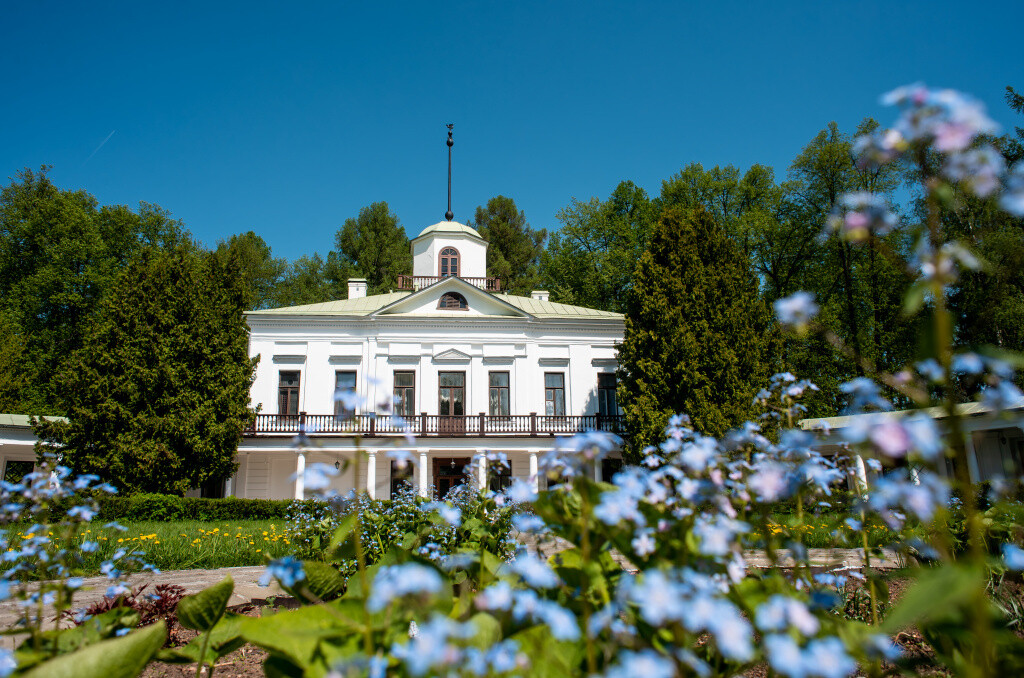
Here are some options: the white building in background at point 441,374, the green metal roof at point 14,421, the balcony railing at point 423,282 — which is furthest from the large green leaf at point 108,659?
the balcony railing at point 423,282

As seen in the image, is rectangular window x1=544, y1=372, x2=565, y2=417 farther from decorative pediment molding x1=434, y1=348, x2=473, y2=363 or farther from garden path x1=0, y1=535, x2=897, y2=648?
garden path x1=0, y1=535, x2=897, y2=648

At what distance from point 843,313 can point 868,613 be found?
978 inches

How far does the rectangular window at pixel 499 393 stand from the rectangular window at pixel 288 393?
6860mm

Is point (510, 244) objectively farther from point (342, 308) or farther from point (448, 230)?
point (342, 308)

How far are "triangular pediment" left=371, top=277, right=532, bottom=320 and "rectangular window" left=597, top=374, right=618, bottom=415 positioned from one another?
3702mm

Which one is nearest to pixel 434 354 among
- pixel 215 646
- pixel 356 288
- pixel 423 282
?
pixel 423 282

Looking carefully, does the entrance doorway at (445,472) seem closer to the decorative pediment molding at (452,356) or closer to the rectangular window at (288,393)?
the decorative pediment molding at (452,356)

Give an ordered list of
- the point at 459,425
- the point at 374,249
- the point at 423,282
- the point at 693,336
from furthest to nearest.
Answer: the point at 374,249, the point at 423,282, the point at 459,425, the point at 693,336

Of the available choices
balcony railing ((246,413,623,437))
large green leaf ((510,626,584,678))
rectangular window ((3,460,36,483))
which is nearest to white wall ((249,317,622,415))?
balcony railing ((246,413,623,437))

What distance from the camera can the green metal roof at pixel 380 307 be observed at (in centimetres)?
2157

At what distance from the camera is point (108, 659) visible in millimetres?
1522

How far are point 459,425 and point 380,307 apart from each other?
538 centimetres

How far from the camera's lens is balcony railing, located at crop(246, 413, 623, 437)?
64.8 feet

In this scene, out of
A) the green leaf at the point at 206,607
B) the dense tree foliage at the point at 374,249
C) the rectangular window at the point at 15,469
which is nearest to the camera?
the green leaf at the point at 206,607
